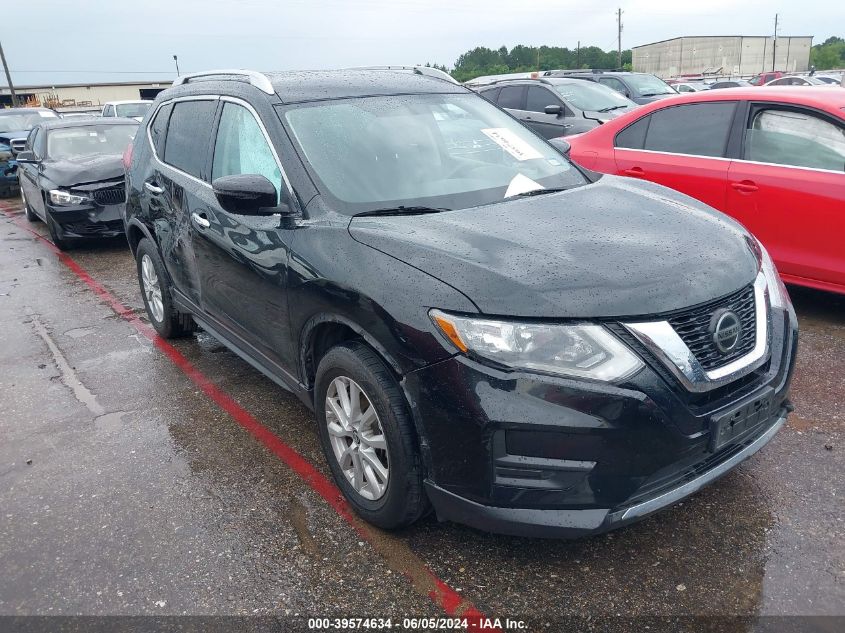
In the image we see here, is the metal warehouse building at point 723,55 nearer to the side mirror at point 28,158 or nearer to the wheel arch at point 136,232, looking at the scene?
the side mirror at point 28,158

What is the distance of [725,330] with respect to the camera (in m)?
2.44

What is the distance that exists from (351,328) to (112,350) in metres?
3.28

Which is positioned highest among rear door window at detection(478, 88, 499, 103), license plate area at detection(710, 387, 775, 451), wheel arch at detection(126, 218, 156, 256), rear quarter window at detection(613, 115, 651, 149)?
rear door window at detection(478, 88, 499, 103)

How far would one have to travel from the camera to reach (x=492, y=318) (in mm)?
2324

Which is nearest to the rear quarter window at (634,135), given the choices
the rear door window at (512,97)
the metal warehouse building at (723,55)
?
the rear door window at (512,97)

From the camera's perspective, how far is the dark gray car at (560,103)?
10703mm

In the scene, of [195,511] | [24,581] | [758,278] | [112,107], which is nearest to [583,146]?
A: [758,278]

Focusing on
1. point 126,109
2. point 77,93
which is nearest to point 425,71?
point 126,109

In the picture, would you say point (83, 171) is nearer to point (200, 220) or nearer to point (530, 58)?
point (200, 220)

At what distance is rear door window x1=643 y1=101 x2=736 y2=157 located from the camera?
531cm

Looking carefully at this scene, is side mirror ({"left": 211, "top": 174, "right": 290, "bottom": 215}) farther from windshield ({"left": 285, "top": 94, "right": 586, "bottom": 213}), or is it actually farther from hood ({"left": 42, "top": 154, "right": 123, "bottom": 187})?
hood ({"left": 42, "top": 154, "right": 123, "bottom": 187})

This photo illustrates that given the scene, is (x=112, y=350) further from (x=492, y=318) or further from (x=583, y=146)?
(x=583, y=146)

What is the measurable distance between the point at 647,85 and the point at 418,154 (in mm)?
12343

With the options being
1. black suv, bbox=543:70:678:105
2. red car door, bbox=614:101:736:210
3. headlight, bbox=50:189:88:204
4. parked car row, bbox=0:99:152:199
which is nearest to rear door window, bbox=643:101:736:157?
red car door, bbox=614:101:736:210
